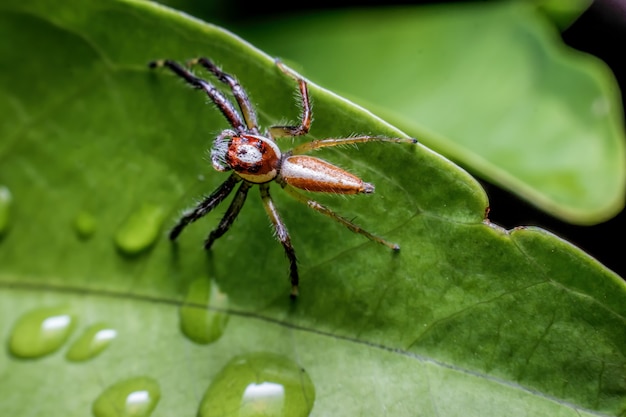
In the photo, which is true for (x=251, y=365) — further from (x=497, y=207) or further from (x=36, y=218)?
(x=497, y=207)

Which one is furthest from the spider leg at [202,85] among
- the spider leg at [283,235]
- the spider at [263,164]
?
the spider leg at [283,235]

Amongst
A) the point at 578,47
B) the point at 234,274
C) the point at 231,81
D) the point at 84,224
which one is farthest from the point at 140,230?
the point at 578,47

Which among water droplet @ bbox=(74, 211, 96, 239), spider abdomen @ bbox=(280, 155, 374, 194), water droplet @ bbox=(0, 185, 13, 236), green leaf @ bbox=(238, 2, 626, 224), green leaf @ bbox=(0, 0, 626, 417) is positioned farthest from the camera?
green leaf @ bbox=(238, 2, 626, 224)

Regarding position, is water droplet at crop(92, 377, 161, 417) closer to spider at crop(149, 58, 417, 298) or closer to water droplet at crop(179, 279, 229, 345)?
water droplet at crop(179, 279, 229, 345)

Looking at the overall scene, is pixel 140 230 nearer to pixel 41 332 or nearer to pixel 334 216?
pixel 41 332

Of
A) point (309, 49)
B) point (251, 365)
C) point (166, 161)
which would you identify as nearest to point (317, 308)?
point (251, 365)

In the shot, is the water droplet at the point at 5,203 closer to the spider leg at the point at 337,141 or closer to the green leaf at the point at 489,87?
the spider leg at the point at 337,141

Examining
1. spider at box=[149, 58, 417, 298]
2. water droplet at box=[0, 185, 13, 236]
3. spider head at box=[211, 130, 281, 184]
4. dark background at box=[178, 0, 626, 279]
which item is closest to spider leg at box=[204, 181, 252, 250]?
spider at box=[149, 58, 417, 298]

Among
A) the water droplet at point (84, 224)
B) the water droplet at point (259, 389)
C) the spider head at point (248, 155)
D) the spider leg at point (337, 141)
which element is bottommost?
the water droplet at point (259, 389)
